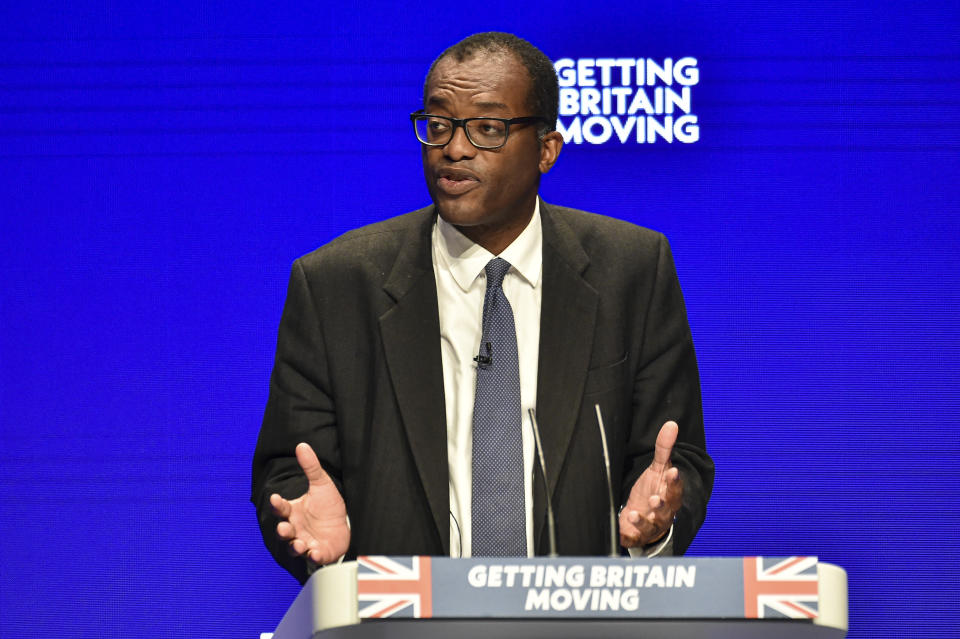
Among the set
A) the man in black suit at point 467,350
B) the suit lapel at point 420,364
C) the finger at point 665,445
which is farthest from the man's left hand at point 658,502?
the suit lapel at point 420,364

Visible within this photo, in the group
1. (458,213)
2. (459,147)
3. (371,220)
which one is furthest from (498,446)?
(371,220)

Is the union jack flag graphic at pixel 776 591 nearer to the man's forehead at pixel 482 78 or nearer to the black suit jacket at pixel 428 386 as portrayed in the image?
the black suit jacket at pixel 428 386

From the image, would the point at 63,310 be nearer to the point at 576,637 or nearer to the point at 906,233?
the point at 906,233

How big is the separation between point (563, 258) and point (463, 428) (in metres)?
0.43

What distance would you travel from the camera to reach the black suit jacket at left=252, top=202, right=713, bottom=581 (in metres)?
2.36

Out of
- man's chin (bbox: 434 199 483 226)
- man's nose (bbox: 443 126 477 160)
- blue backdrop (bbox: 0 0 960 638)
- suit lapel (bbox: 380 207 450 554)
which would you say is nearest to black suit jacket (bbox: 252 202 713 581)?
suit lapel (bbox: 380 207 450 554)

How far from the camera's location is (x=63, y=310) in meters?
3.85

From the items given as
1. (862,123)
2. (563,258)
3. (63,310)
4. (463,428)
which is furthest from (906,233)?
(63,310)

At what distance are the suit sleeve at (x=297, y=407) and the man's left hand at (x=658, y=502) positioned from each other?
646 millimetres

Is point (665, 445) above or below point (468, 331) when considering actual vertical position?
below

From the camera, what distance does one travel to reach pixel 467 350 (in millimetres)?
2443

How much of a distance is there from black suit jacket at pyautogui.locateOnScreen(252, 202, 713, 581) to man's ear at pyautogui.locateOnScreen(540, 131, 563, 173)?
12cm

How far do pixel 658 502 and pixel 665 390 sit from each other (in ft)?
1.84

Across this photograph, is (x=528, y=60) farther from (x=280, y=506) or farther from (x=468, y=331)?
(x=280, y=506)
